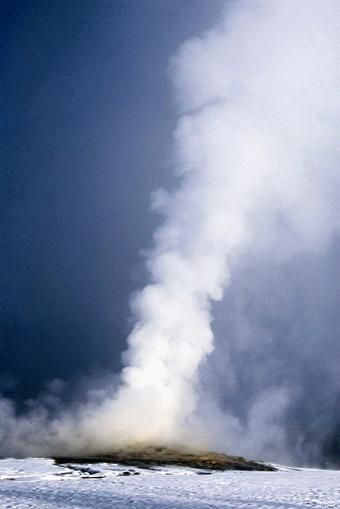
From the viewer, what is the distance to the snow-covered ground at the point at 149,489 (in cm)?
2427

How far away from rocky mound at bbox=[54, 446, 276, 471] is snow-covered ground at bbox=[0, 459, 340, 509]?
166 inches

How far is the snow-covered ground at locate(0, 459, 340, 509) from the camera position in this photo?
2427 cm

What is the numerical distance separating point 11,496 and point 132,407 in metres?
40.4

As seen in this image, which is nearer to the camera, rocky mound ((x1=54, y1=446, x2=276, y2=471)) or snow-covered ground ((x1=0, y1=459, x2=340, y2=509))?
snow-covered ground ((x1=0, y1=459, x2=340, y2=509))

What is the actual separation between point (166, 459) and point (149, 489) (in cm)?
2015

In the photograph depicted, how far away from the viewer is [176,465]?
43.2 metres

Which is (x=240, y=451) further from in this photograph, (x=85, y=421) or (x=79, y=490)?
(x=79, y=490)

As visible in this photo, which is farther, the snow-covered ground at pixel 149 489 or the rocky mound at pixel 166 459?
the rocky mound at pixel 166 459

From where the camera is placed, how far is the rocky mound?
A: 4343cm

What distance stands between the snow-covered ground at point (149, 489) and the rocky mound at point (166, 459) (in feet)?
13.8

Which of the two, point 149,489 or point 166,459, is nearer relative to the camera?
point 149,489

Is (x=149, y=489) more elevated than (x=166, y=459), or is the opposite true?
(x=166, y=459)

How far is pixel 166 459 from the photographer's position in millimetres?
47938

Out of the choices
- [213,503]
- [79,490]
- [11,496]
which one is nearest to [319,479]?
[213,503]
